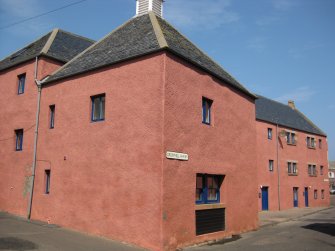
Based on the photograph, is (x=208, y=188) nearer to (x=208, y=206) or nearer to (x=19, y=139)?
(x=208, y=206)

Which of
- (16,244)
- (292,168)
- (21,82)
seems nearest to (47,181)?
(16,244)

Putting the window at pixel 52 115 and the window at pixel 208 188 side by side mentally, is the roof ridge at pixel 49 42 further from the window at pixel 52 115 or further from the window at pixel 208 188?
Result: the window at pixel 208 188

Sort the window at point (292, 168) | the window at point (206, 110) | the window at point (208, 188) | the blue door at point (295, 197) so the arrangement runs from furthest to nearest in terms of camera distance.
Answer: the blue door at point (295, 197) → the window at point (292, 168) → the window at point (206, 110) → the window at point (208, 188)

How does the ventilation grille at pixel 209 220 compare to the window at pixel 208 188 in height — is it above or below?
below

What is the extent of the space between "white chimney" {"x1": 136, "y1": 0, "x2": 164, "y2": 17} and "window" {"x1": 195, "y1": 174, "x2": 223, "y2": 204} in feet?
29.8

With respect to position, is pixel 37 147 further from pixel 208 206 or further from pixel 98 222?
pixel 208 206

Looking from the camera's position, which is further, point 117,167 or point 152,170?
point 117,167

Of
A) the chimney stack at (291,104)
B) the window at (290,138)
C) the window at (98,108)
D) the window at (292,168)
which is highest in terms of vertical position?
the chimney stack at (291,104)

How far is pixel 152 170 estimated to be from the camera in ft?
39.2

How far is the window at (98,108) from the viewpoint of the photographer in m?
14.4

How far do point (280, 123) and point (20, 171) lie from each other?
2509 centimetres

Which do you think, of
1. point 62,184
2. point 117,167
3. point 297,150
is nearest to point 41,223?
point 62,184

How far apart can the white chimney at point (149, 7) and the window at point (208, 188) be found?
358 inches

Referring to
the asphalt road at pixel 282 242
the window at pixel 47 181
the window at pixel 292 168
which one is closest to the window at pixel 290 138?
the window at pixel 292 168
